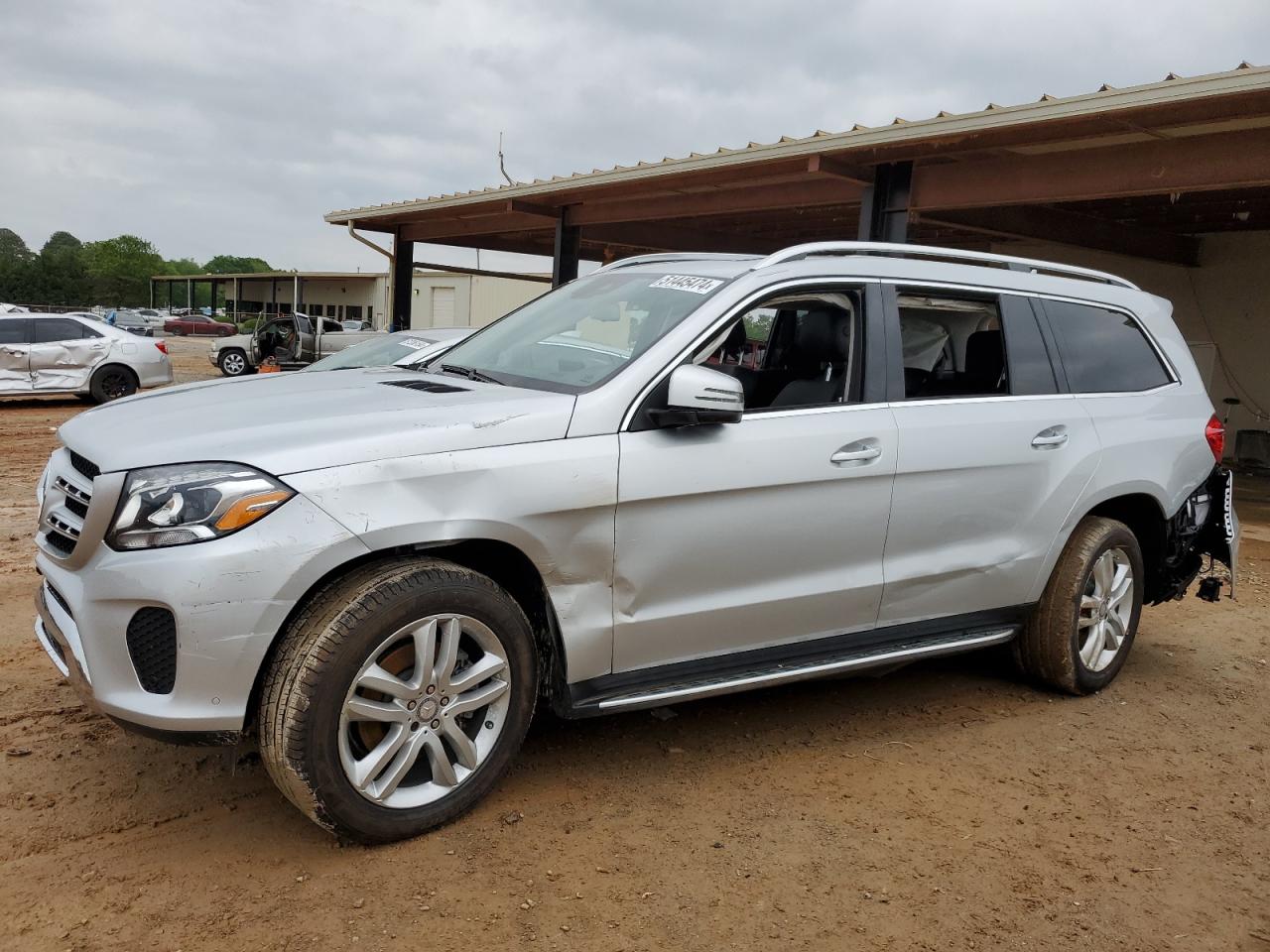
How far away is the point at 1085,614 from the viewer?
15.3 ft

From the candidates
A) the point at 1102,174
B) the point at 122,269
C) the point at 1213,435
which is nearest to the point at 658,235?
the point at 1102,174

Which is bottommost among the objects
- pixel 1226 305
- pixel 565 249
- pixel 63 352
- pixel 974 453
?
pixel 63 352

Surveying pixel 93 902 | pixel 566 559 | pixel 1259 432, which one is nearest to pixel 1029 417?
pixel 566 559

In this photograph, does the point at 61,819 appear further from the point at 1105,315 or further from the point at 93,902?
the point at 1105,315

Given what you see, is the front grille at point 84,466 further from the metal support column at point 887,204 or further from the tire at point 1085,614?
the metal support column at point 887,204

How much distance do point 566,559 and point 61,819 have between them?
5.66 ft

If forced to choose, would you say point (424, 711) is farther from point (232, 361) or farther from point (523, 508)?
point (232, 361)

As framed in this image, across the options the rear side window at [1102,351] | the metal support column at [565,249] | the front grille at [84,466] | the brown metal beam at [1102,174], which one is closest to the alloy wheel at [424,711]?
the front grille at [84,466]

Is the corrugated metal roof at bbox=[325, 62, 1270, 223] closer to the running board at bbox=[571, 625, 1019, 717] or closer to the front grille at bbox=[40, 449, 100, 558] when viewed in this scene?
the running board at bbox=[571, 625, 1019, 717]

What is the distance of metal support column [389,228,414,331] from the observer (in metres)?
20.1

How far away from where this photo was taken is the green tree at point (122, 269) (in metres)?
95.1

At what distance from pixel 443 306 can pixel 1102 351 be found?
113ft

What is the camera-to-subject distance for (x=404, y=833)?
306cm

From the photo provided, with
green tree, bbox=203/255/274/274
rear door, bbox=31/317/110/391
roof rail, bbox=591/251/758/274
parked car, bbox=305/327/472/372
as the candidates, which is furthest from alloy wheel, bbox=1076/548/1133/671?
green tree, bbox=203/255/274/274
